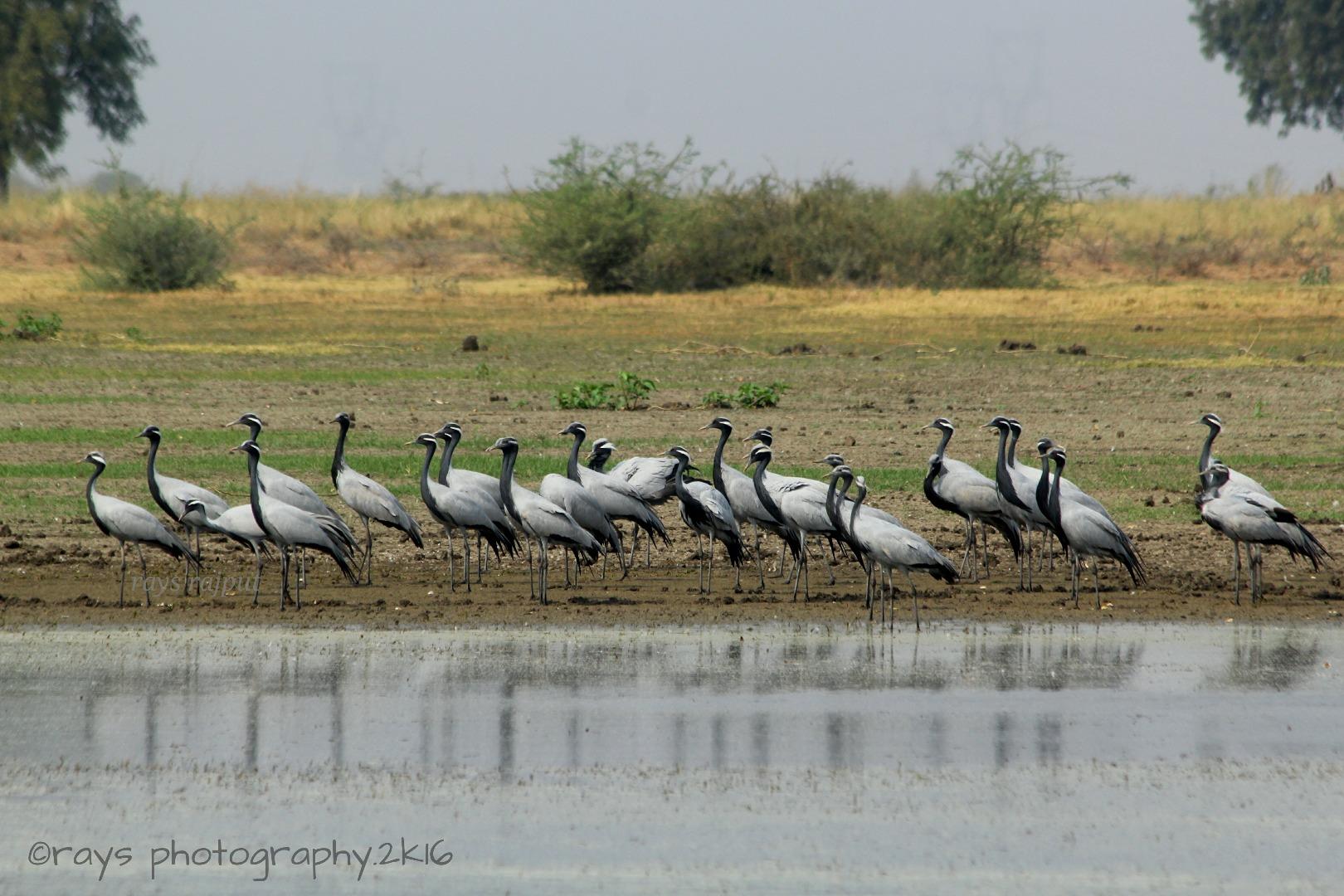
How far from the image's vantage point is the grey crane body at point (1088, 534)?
34.9 ft

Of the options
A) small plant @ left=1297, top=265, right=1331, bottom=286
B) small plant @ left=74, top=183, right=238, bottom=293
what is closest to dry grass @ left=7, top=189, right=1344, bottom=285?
small plant @ left=1297, top=265, right=1331, bottom=286

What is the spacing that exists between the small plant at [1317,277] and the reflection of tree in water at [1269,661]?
85.7 feet

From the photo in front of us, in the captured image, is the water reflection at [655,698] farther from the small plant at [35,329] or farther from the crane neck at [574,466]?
the small plant at [35,329]

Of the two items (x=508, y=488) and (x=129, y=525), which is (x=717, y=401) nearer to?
(x=508, y=488)

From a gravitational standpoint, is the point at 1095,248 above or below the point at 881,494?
above

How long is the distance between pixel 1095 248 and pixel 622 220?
12.9 meters

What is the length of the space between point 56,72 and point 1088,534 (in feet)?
156

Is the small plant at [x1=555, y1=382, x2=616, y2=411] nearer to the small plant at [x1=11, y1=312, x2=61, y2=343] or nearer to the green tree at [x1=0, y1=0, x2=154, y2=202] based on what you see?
the small plant at [x1=11, y1=312, x2=61, y2=343]

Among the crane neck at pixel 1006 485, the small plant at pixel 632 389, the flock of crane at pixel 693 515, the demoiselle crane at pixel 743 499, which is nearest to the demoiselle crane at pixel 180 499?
the flock of crane at pixel 693 515

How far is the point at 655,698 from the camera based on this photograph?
8336 mm

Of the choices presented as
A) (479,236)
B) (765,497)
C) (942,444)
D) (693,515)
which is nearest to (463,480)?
(693,515)

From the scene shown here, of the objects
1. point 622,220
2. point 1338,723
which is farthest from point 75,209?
point 1338,723

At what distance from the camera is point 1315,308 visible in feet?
96.8

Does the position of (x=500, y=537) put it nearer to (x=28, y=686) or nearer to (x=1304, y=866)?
(x=28, y=686)
